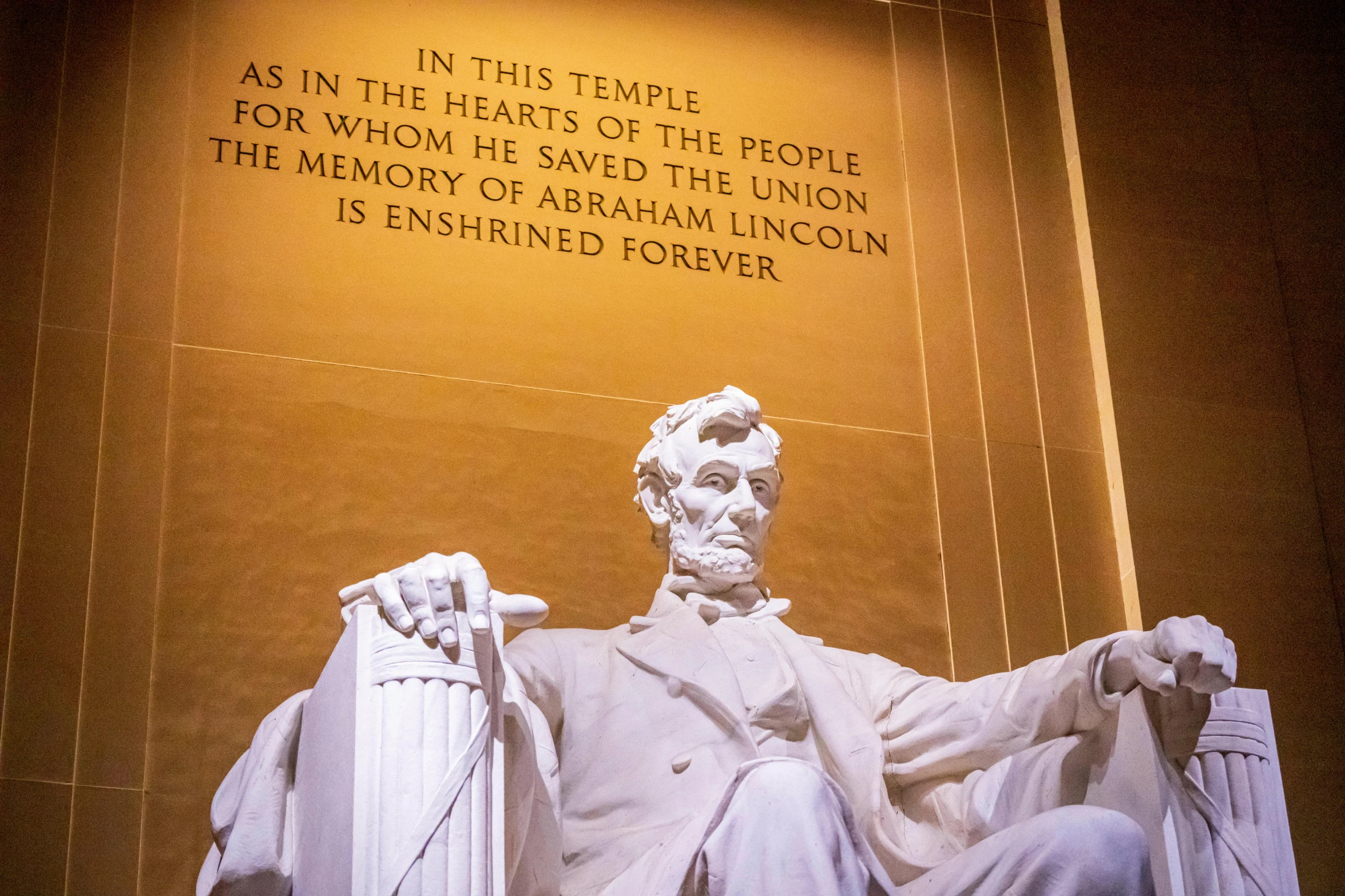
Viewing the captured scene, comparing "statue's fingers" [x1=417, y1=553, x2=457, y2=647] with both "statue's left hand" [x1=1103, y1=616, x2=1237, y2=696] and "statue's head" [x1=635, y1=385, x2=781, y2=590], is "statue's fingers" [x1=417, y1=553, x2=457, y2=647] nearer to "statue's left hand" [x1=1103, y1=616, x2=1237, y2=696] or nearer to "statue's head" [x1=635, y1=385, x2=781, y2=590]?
"statue's head" [x1=635, y1=385, x2=781, y2=590]

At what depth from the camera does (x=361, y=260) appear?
6.40 meters

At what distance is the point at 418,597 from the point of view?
163 inches

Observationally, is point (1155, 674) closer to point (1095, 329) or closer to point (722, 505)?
point (722, 505)

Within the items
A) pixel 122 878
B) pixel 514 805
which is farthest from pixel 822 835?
pixel 122 878

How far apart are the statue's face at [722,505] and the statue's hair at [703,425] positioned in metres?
0.02

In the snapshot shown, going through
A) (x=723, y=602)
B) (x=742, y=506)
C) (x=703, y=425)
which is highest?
(x=703, y=425)

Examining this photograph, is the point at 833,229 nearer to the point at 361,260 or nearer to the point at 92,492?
the point at 361,260

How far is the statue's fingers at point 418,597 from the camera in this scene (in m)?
4.09

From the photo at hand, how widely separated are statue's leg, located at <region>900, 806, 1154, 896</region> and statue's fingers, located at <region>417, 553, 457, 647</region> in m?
0.91

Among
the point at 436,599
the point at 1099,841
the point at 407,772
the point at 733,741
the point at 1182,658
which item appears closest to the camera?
the point at 1099,841

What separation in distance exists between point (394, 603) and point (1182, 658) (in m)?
1.45

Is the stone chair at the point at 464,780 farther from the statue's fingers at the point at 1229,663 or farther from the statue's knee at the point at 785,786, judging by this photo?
the statue's knee at the point at 785,786

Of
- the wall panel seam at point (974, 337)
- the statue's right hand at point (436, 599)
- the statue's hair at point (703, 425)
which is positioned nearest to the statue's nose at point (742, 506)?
the statue's hair at point (703, 425)

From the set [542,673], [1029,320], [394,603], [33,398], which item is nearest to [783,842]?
[394,603]
